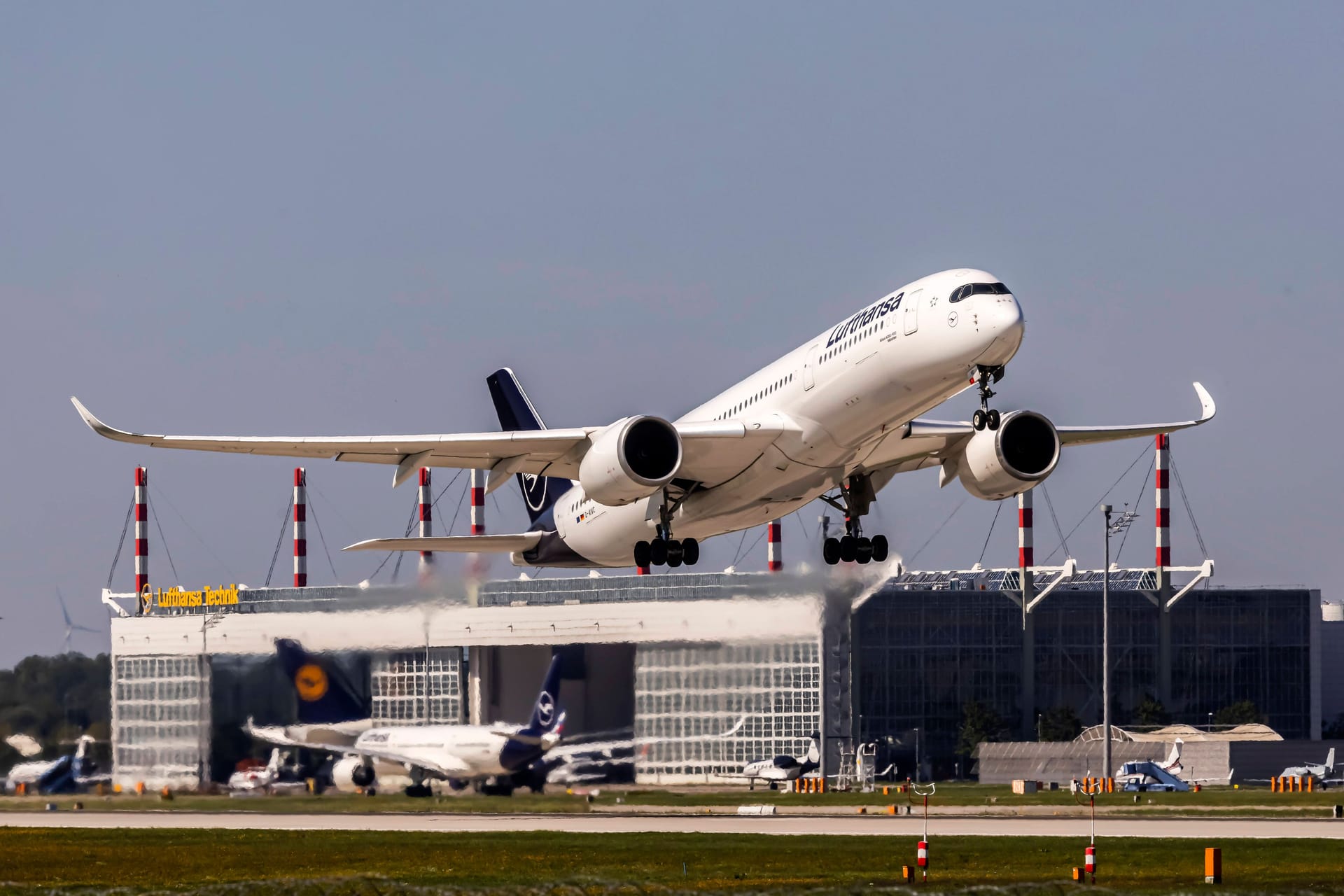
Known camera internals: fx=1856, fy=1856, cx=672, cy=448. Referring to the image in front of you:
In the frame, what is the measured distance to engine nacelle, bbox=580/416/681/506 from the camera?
121 ft

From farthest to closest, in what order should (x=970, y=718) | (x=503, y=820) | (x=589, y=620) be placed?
(x=970, y=718) → (x=589, y=620) → (x=503, y=820)

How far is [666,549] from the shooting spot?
40156 mm

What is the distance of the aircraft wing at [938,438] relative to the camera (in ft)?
131

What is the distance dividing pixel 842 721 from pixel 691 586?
61.9 ft

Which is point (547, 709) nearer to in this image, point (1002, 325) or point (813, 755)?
Result: point (813, 755)

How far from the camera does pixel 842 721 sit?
74.7 meters

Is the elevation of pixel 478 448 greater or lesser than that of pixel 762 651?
greater

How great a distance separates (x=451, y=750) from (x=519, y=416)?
1057cm

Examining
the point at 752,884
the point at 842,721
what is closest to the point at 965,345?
the point at 752,884

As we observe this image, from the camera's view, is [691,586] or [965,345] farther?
[691,586]

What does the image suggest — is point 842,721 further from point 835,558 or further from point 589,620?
point 835,558

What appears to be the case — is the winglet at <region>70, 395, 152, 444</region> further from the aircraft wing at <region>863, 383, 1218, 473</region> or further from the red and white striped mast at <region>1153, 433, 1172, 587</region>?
the red and white striped mast at <region>1153, 433, 1172, 587</region>

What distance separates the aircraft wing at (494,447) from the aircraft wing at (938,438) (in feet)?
10.1

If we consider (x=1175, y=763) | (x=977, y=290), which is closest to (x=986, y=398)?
(x=977, y=290)
